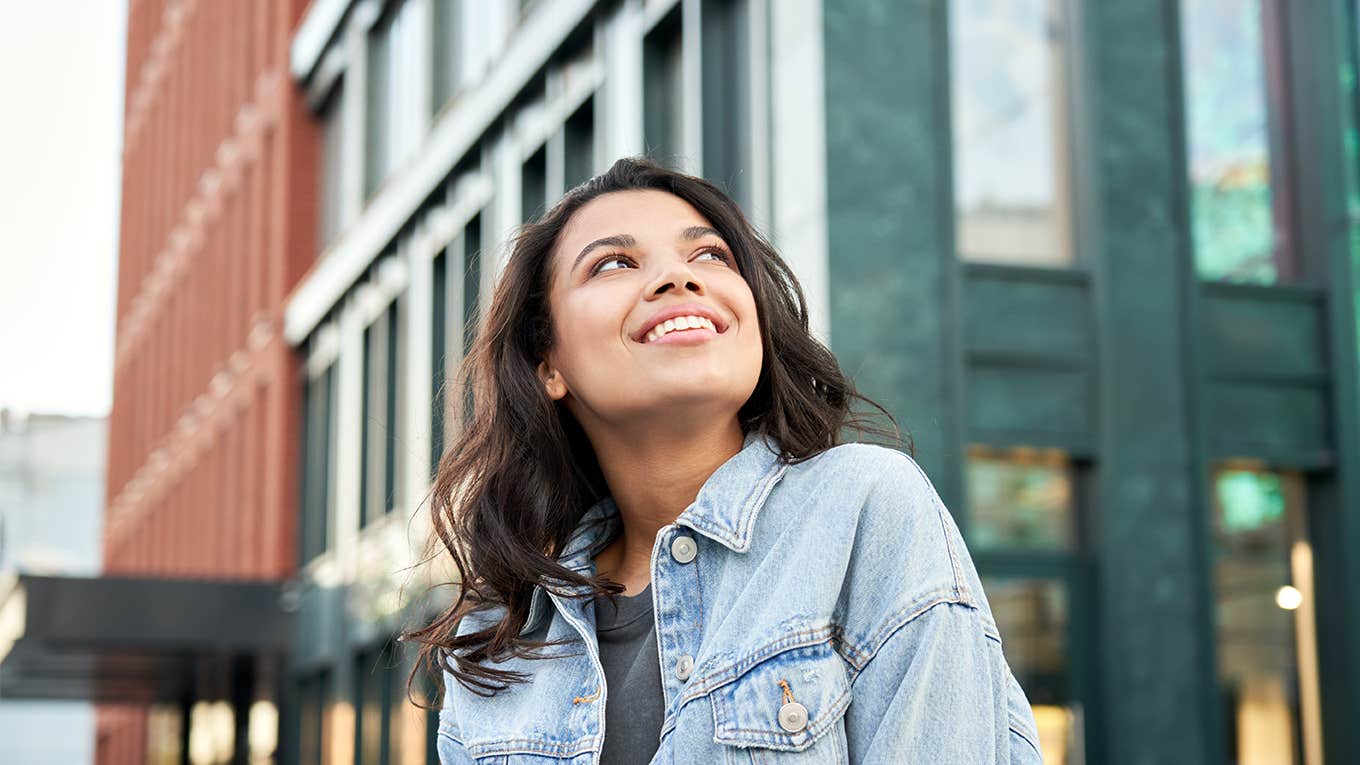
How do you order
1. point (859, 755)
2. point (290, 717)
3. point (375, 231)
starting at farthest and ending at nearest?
point (290, 717)
point (375, 231)
point (859, 755)

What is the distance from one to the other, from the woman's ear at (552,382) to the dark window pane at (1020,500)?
7349mm

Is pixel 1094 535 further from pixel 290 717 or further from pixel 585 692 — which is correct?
pixel 290 717

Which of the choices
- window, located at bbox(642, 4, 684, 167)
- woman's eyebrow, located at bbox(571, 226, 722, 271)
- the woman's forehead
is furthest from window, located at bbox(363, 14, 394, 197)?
woman's eyebrow, located at bbox(571, 226, 722, 271)

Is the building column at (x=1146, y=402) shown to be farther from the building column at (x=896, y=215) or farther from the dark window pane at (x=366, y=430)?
the dark window pane at (x=366, y=430)

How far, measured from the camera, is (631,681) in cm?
283

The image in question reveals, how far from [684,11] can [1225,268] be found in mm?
3571

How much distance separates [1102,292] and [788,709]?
335 inches

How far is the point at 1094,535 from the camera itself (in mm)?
10648

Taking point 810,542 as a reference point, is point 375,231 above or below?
above

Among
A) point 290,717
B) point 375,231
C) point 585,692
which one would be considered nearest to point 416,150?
point 375,231

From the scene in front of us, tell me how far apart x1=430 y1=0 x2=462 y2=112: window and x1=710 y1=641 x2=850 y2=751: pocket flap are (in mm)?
15322

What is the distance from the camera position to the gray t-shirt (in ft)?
9.11

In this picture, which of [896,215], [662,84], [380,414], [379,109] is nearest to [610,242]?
[896,215]

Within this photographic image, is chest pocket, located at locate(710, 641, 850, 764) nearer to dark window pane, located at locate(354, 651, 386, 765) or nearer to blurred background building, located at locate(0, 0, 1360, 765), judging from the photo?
blurred background building, located at locate(0, 0, 1360, 765)
